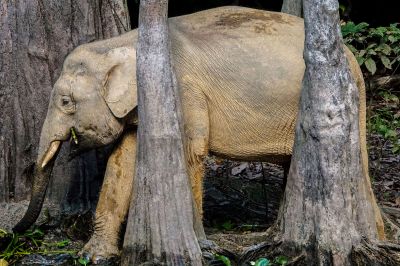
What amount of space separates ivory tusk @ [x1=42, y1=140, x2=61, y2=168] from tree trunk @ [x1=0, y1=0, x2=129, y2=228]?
0.84 meters

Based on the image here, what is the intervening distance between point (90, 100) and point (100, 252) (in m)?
1.10

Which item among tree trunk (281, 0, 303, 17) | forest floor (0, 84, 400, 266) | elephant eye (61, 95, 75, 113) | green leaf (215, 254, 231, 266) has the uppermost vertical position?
tree trunk (281, 0, 303, 17)

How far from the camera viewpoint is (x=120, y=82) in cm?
759

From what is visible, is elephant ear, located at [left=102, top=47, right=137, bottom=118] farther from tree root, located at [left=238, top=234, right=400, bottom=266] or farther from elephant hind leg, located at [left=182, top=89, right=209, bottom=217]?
tree root, located at [left=238, top=234, right=400, bottom=266]

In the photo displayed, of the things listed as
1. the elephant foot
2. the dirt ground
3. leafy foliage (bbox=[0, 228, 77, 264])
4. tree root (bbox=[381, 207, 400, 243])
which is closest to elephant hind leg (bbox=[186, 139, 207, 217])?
the dirt ground

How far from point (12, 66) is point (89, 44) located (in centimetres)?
97

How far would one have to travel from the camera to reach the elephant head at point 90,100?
7590mm

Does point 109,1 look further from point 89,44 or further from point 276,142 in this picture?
point 276,142

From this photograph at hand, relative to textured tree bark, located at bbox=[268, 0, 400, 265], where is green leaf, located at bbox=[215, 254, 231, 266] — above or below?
below

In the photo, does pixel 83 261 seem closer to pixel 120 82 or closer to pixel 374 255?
pixel 120 82

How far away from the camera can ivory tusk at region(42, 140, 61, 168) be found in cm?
772

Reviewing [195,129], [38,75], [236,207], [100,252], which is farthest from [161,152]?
[236,207]

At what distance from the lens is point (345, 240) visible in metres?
7.15

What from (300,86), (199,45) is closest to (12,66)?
(199,45)
